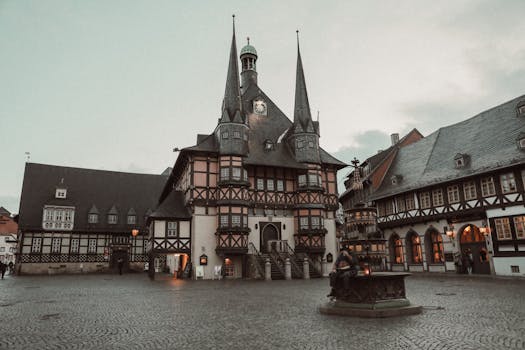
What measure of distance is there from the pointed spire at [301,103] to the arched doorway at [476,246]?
1579cm

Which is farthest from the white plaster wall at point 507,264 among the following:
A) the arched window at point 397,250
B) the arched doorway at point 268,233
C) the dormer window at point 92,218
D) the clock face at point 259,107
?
the dormer window at point 92,218

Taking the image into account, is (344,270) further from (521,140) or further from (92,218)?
(92,218)

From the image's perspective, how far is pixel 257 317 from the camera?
11.0 m

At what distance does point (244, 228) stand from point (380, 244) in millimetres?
14905

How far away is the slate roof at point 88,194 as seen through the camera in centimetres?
4675

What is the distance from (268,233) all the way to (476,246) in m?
16.4

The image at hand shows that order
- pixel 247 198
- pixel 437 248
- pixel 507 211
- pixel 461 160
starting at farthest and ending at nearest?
1. pixel 437 248
2. pixel 247 198
3. pixel 461 160
4. pixel 507 211

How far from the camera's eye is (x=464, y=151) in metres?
31.7

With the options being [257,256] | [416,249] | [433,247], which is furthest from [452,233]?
[257,256]

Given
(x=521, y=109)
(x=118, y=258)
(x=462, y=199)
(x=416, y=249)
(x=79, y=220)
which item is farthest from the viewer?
(x=118, y=258)

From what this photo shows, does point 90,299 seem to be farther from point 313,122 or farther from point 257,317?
point 313,122

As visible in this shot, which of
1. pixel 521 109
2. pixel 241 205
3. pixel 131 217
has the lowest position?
pixel 241 205

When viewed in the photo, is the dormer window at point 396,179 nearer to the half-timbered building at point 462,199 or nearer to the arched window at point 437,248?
the half-timbered building at point 462,199

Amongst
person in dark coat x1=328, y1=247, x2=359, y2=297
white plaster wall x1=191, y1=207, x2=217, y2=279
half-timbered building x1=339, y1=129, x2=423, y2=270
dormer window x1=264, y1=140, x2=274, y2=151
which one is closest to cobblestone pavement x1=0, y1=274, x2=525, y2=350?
person in dark coat x1=328, y1=247, x2=359, y2=297
